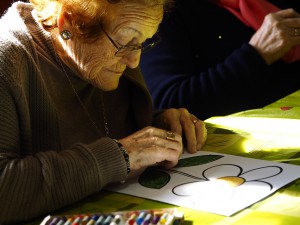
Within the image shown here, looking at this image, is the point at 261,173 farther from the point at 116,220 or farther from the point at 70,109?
the point at 70,109

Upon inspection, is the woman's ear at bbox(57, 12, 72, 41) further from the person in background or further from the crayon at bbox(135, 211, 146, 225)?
the person in background

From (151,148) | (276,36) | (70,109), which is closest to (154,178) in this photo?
(151,148)

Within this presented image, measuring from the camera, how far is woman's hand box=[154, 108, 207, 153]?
1.30 m

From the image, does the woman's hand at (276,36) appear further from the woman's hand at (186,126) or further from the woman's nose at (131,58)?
the woman's nose at (131,58)

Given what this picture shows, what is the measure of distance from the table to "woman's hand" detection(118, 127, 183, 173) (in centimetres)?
9

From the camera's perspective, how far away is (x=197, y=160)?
1214 mm

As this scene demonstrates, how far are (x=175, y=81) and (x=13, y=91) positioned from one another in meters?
1.00

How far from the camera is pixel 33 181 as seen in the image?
3.25 ft

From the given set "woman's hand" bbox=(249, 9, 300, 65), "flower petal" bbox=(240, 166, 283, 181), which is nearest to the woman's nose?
"flower petal" bbox=(240, 166, 283, 181)

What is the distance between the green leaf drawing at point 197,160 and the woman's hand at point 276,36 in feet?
2.86

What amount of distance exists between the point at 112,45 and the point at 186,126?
0.29m

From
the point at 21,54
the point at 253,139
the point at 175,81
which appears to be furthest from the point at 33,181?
the point at 175,81

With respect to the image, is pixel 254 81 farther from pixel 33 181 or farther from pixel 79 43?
pixel 33 181

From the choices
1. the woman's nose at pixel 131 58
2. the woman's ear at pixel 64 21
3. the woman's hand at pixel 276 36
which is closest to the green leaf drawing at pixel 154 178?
the woman's nose at pixel 131 58
